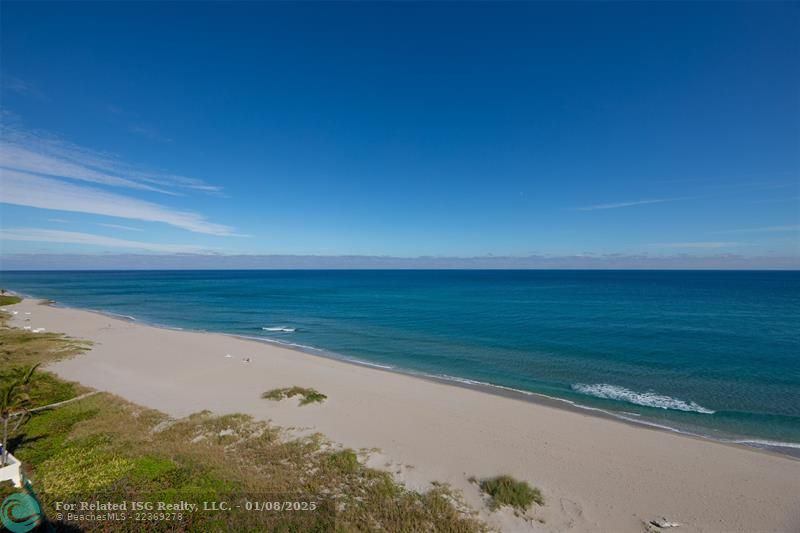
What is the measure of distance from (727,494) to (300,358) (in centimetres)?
2791

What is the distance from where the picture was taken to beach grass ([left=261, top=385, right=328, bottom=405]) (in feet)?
64.6

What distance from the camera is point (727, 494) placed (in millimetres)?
11953

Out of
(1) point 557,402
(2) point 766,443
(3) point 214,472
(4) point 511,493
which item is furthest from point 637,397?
(3) point 214,472

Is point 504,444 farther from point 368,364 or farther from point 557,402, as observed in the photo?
point 368,364

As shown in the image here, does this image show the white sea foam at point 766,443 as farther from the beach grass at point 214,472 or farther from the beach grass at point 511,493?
the beach grass at point 214,472

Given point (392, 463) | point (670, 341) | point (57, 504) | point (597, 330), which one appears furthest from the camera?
point (597, 330)

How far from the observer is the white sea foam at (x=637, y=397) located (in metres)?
20.5

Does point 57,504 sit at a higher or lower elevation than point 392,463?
higher

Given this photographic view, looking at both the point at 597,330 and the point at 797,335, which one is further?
the point at 597,330

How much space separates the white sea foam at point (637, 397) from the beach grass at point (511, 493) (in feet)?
45.7

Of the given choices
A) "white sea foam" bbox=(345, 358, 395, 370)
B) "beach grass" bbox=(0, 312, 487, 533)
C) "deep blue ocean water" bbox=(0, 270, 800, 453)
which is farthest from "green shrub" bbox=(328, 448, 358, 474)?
"white sea foam" bbox=(345, 358, 395, 370)

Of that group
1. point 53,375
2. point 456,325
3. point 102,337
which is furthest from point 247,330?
point 456,325

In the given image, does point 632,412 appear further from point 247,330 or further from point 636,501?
point 247,330

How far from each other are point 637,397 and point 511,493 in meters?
16.4
